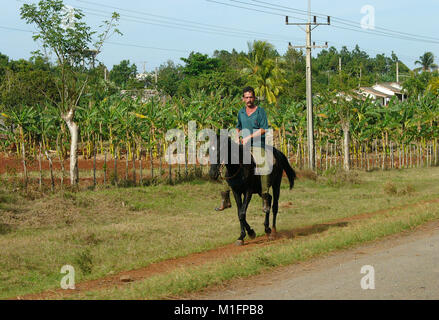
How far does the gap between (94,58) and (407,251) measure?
1244 cm

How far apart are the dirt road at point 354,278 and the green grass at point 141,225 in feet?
1.39

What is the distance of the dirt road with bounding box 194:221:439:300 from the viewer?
6324 millimetres

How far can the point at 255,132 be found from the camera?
1017cm

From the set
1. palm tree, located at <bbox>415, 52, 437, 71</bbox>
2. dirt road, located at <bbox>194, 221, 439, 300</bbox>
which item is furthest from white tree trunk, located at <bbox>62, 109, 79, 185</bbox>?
palm tree, located at <bbox>415, 52, 437, 71</bbox>

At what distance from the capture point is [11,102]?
31906 millimetres

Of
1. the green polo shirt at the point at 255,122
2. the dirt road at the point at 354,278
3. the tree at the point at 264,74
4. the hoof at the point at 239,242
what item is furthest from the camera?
the tree at the point at 264,74

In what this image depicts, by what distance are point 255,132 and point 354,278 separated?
3.83m

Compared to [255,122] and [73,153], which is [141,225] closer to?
[255,122]

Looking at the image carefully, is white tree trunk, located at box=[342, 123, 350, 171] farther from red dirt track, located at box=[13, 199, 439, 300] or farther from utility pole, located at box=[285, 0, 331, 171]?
red dirt track, located at box=[13, 199, 439, 300]

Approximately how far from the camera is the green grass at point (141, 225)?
9289 millimetres

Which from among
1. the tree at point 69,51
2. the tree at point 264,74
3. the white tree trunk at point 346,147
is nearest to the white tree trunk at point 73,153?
Result: the tree at point 69,51

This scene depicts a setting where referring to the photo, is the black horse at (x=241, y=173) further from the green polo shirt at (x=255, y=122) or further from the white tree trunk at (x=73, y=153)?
the white tree trunk at (x=73, y=153)

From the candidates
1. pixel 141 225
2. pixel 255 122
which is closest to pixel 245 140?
pixel 255 122
